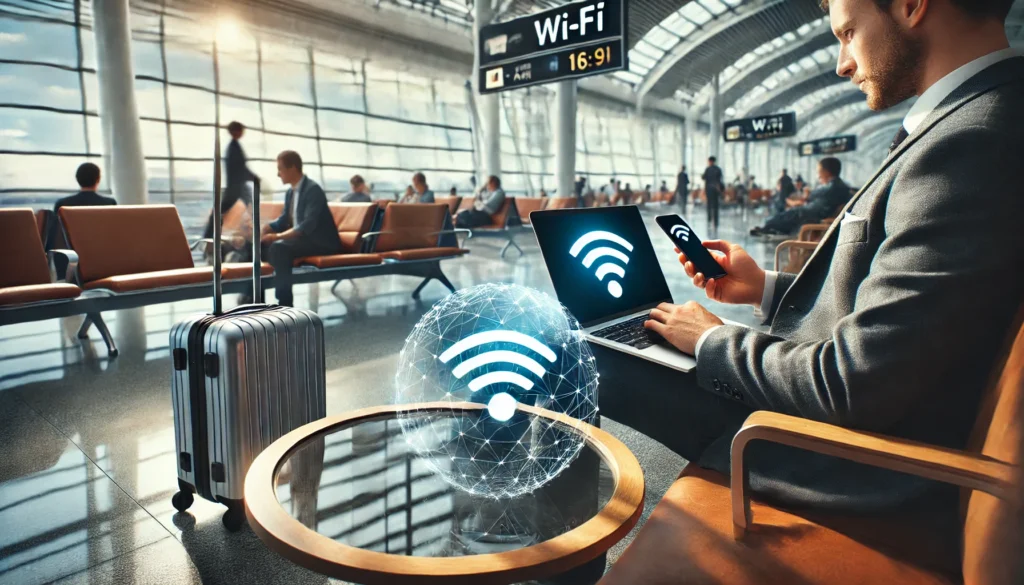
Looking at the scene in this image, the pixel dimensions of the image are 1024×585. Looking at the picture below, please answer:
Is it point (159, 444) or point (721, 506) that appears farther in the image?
point (159, 444)

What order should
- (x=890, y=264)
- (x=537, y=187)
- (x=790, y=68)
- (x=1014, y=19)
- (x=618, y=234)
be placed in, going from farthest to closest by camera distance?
(x=790, y=68) → (x=537, y=187) → (x=1014, y=19) → (x=618, y=234) → (x=890, y=264)

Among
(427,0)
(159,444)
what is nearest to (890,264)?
(159,444)

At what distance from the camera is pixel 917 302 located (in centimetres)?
84

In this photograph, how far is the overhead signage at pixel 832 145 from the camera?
2130 cm

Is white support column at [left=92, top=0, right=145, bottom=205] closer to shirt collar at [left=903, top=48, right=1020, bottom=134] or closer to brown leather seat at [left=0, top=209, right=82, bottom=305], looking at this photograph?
brown leather seat at [left=0, top=209, right=82, bottom=305]

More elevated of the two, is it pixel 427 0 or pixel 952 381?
pixel 427 0

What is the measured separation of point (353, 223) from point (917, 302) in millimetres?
5053

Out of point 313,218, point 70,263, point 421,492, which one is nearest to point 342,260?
point 313,218

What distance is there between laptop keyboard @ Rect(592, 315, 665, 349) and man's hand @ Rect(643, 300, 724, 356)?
44 mm

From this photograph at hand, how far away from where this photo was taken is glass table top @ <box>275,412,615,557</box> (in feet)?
3.18

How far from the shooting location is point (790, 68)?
90.6 feet

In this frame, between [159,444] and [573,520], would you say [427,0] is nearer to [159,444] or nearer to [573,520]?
[159,444]

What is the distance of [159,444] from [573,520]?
6.40 feet

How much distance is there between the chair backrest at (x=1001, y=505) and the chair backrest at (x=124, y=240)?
4.20m
